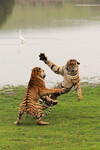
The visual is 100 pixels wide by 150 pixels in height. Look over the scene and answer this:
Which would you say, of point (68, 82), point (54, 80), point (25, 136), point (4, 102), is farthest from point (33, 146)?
point (54, 80)

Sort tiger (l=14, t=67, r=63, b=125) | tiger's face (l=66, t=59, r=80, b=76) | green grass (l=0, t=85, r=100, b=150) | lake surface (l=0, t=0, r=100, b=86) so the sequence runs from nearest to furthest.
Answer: green grass (l=0, t=85, r=100, b=150)
tiger (l=14, t=67, r=63, b=125)
tiger's face (l=66, t=59, r=80, b=76)
lake surface (l=0, t=0, r=100, b=86)

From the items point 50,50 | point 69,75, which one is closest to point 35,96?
point 69,75

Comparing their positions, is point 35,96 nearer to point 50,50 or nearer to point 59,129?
point 59,129

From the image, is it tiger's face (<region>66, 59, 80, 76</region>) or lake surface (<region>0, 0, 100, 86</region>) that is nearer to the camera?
tiger's face (<region>66, 59, 80, 76</region>)

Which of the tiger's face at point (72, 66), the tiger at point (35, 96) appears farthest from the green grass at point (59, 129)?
the tiger's face at point (72, 66)

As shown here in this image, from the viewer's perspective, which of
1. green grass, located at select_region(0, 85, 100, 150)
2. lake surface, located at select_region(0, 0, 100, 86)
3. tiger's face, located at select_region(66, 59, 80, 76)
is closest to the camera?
green grass, located at select_region(0, 85, 100, 150)

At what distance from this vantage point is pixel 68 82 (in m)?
9.27

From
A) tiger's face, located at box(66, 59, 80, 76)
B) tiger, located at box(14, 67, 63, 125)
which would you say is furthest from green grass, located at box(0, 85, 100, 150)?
tiger's face, located at box(66, 59, 80, 76)

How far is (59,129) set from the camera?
823 cm

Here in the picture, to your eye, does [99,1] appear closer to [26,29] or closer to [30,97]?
[26,29]

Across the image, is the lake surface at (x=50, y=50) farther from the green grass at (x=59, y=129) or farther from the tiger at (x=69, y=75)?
the tiger at (x=69, y=75)

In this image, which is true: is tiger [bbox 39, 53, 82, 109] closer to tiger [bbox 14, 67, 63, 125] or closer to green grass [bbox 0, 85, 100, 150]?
tiger [bbox 14, 67, 63, 125]

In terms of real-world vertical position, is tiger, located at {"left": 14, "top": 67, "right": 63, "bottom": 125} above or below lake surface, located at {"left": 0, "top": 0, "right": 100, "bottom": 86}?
below

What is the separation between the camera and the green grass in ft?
23.3
